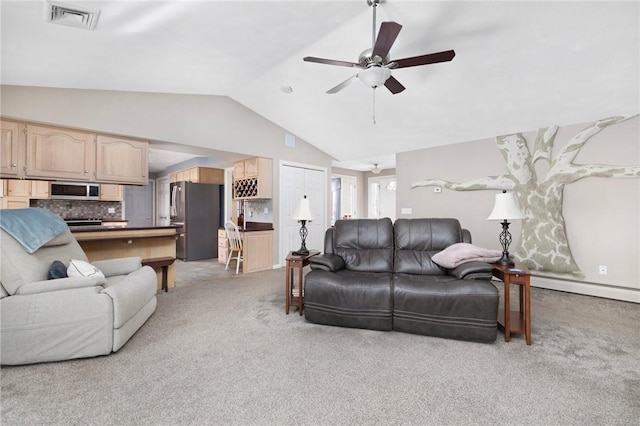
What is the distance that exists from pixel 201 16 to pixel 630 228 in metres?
5.30

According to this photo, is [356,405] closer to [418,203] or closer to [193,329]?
[193,329]

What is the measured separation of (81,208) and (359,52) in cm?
571

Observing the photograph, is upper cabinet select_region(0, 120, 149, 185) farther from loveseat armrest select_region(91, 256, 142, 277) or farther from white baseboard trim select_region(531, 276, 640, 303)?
white baseboard trim select_region(531, 276, 640, 303)

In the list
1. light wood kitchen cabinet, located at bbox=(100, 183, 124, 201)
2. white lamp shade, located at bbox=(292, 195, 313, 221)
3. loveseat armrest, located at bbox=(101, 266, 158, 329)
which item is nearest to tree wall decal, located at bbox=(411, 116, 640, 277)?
white lamp shade, located at bbox=(292, 195, 313, 221)

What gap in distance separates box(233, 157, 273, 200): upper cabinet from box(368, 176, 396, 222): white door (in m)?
3.98

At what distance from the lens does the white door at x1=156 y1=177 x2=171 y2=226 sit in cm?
809

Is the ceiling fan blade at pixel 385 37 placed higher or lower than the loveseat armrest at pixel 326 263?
higher

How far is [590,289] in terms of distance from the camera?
3721 millimetres

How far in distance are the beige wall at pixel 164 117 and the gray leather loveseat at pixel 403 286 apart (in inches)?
106

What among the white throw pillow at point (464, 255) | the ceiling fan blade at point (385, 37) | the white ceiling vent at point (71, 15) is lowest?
the white throw pillow at point (464, 255)

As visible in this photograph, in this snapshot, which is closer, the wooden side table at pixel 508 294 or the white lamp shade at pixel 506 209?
the wooden side table at pixel 508 294

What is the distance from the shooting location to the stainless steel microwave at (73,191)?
4855mm

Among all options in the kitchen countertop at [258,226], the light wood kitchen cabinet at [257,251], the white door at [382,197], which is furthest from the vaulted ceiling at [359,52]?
the white door at [382,197]

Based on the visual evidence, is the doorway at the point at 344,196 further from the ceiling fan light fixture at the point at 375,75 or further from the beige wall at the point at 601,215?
the ceiling fan light fixture at the point at 375,75
